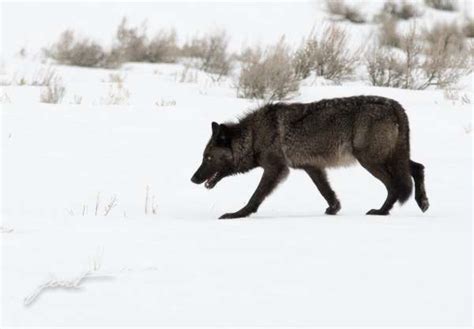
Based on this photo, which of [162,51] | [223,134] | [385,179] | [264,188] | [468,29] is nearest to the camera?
[385,179]

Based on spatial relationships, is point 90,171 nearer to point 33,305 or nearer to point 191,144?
point 191,144

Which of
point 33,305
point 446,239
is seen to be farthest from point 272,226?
point 33,305

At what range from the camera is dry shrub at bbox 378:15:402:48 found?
2175 centimetres

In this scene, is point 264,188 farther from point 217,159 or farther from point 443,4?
point 443,4

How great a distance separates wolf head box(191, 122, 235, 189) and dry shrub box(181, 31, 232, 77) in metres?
9.69

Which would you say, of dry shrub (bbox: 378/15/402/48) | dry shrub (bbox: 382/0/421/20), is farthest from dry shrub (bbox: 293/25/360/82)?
dry shrub (bbox: 382/0/421/20)

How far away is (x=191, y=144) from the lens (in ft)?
39.5

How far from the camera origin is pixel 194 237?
20.4 ft

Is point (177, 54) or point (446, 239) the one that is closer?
point (446, 239)

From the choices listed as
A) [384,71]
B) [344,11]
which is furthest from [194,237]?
[344,11]

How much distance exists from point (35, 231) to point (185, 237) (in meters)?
1.06

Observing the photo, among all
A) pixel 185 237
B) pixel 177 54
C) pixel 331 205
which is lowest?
pixel 177 54

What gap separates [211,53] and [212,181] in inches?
433

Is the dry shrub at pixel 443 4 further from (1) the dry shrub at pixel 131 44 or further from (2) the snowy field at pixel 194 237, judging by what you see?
(2) the snowy field at pixel 194 237
